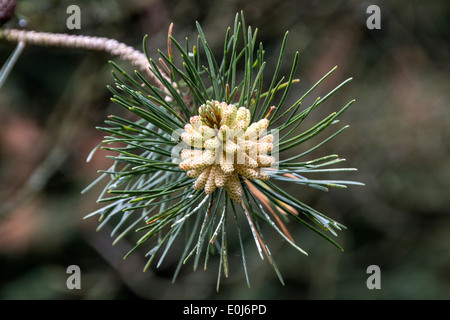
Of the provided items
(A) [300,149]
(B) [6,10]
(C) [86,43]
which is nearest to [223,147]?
(C) [86,43]

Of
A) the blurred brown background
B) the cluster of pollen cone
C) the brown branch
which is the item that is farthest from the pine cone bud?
the blurred brown background

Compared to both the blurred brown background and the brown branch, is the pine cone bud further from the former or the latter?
the blurred brown background

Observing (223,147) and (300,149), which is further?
(300,149)

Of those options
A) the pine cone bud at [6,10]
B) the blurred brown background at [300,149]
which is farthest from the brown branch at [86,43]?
the blurred brown background at [300,149]

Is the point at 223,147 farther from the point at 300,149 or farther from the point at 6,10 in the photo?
the point at 300,149

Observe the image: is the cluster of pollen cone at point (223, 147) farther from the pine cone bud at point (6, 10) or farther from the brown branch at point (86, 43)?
the pine cone bud at point (6, 10)

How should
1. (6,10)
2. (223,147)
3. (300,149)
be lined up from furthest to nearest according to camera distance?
(300,149)
(6,10)
(223,147)

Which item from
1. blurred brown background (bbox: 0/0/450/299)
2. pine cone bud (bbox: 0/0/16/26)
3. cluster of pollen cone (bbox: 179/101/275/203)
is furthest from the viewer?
blurred brown background (bbox: 0/0/450/299)

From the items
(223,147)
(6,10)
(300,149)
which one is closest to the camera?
(223,147)
